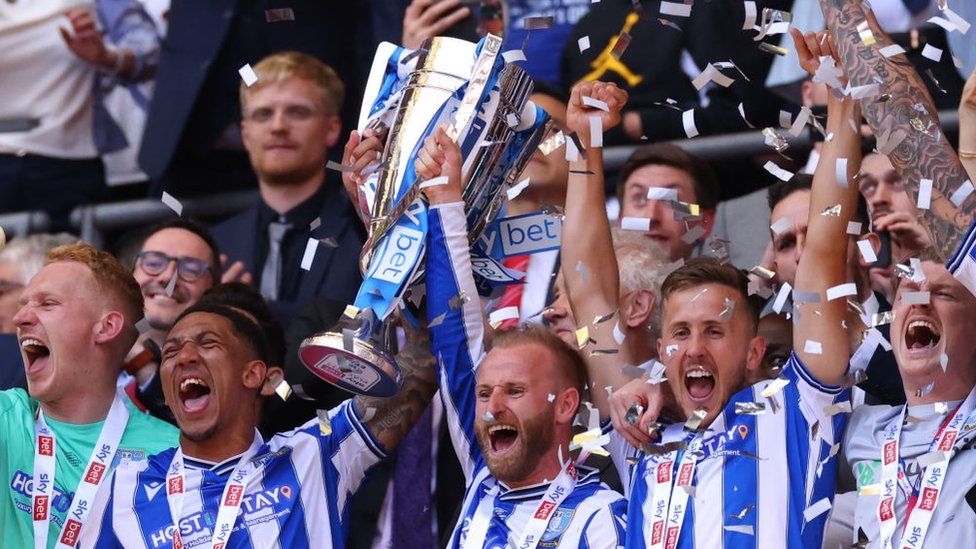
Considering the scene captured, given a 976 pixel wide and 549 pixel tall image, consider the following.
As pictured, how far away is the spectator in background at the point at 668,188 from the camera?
6.06 m

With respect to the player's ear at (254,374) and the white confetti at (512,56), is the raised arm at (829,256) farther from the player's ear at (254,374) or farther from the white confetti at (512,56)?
the player's ear at (254,374)

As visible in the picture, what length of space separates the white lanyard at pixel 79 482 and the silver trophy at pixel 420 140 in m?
0.91

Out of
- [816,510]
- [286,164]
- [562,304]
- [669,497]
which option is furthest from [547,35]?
[816,510]

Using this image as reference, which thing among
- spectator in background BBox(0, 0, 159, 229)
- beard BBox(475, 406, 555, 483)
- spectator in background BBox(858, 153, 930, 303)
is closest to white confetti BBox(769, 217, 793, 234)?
spectator in background BBox(858, 153, 930, 303)

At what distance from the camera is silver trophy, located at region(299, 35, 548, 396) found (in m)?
5.04

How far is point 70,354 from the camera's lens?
577cm

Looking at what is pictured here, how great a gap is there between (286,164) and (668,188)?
1572 mm

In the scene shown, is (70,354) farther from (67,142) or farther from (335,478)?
(67,142)

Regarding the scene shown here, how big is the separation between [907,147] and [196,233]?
2.66 meters

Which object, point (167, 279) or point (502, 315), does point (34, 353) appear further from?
point (502, 315)

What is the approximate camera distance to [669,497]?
4848 millimetres

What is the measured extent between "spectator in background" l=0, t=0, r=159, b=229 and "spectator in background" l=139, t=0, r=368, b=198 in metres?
0.31

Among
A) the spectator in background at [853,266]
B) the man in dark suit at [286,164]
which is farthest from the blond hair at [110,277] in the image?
the spectator in background at [853,266]

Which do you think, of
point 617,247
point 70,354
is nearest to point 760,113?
point 617,247
